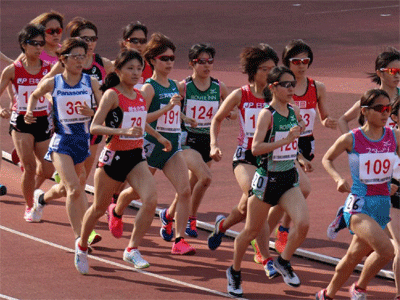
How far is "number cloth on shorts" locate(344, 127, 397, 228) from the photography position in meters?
8.85

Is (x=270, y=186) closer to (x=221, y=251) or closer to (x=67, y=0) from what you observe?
(x=221, y=251)

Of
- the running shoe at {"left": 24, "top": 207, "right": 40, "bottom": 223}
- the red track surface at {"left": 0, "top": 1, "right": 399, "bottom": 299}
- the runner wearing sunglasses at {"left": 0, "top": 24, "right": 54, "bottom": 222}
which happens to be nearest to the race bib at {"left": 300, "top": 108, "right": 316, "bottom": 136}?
the red track surface at {"left": 0, "top": 1, "right": 399, "bottom": 299}

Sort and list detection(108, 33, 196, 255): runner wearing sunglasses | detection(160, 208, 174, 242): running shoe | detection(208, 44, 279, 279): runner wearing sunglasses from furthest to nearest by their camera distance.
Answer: detection(160, 208, 174, 242): running shoe, detection(108, 33, 196, 255): runner wearing sunglasses, detection(208, 44, 279, 279): runner wearing sunglasses

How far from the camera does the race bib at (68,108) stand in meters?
10.6

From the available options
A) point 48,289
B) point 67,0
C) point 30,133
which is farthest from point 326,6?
point 48,289

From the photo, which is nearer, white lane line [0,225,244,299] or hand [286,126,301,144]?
hand [286,126,301,144]

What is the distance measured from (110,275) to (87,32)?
338 cm

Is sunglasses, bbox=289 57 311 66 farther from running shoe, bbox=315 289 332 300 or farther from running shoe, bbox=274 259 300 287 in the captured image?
running shoe, bbox=315 289 332 300

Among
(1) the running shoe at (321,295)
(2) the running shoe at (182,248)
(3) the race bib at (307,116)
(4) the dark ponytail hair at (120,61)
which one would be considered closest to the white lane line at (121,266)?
(2) the running shoe at (182,248)

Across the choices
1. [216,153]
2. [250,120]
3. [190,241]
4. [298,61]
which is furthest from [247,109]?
[190,241]

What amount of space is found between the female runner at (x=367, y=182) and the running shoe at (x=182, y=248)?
2165mm

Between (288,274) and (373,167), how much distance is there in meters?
1.38

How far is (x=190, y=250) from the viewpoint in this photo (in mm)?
10852

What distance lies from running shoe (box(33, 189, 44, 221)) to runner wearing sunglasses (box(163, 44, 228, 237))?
1.62m
